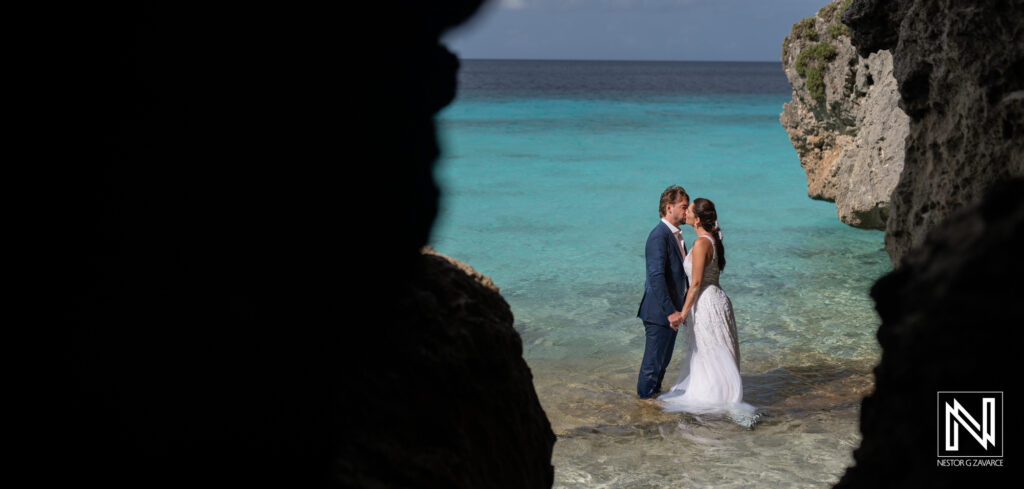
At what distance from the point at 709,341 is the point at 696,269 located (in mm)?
775

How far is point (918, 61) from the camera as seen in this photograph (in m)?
4.13

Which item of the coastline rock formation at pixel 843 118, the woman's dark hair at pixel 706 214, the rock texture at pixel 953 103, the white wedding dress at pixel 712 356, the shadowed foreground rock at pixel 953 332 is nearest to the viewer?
the shadowed foreground rock at pixel 953 332

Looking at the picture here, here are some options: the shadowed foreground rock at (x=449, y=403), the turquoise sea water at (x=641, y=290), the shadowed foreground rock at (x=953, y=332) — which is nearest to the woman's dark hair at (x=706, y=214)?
the turquoise sea water at (x=641, y=290)

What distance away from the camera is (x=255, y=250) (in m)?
2.36

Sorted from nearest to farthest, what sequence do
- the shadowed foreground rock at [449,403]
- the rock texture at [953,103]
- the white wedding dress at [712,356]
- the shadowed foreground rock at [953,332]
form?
the shadowed foreground rock at [953,332] → the shadowed foreground rock at [449,403] → the rock texture at [953,103] → the white wedding dress at [712,356]

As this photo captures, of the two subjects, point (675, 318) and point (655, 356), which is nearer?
point (675, 318)

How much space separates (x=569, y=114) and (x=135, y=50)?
56.8 m

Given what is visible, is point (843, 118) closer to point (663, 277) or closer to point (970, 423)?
point (663, 277)

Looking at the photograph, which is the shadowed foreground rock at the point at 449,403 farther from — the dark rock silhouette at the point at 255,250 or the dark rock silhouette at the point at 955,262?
the dark rock silhouette at the point at 955,262

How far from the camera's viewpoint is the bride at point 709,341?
302 inches

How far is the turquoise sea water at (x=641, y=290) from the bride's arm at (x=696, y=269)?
3.67 ft

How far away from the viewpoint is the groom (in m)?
7.71

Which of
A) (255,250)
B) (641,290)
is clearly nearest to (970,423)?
(255,250)

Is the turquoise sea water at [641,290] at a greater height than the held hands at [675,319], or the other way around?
the held hands at [675,319]
